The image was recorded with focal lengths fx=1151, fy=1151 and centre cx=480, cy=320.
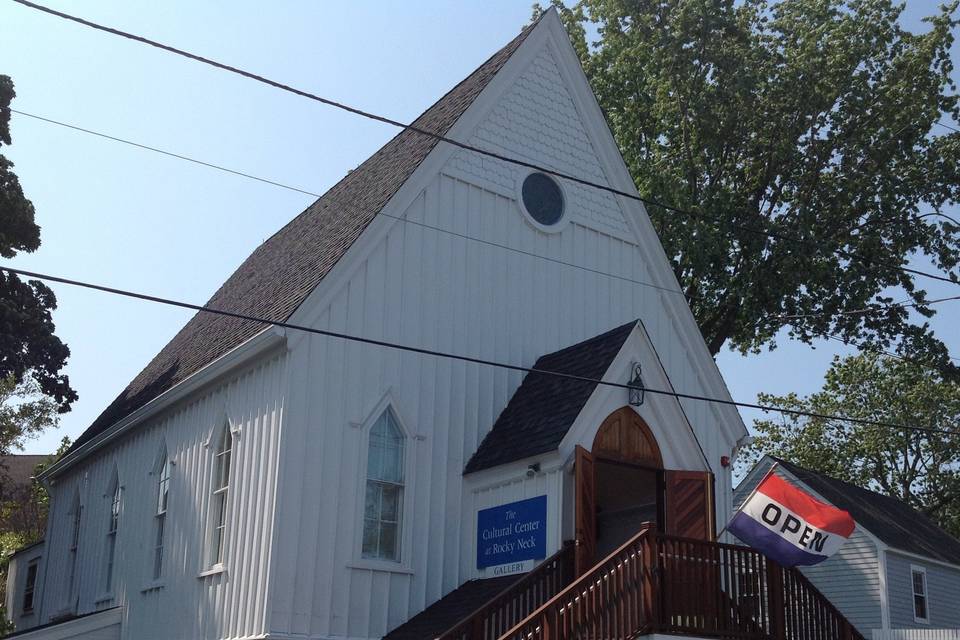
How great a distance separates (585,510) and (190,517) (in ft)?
20.6

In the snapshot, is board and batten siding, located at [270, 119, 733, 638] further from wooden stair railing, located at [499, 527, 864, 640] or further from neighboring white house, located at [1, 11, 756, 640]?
wooden stair railing, located at [499, 527, 864, 640]

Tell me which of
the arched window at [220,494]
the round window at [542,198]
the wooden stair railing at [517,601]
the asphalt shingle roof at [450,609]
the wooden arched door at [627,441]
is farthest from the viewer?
the round window at [542,198]

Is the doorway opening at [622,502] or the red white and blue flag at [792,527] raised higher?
the doorway opening at [622,502]

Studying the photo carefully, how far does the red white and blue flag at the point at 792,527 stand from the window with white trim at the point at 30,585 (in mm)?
17840

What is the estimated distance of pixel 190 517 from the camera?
17.1 m

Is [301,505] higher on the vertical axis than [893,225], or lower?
lower

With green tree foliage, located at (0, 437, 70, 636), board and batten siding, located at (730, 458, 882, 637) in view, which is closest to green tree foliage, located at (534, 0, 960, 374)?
board and batten siding, located at (730, 458, 882, 637)

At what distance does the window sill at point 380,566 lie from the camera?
571 inches

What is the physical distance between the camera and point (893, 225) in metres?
28.3

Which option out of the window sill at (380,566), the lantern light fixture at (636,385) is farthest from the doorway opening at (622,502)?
the window sill at (380,566)

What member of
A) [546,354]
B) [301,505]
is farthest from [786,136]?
[301,505]

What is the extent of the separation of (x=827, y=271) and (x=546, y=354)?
40.1 feet

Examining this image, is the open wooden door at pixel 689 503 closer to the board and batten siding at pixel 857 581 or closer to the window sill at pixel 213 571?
the window sill at pixel 213 571

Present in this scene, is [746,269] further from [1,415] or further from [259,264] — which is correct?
[1,415]
